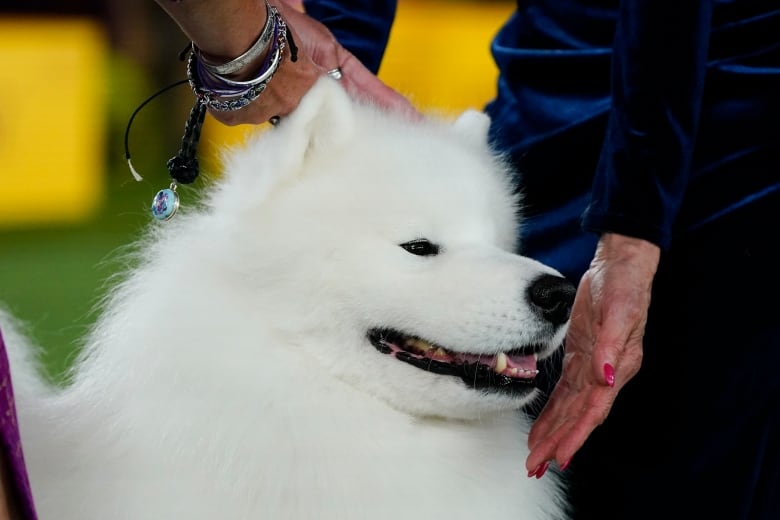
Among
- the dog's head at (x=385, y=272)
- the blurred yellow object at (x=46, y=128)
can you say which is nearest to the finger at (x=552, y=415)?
the dog's head at (x=385, y=272)

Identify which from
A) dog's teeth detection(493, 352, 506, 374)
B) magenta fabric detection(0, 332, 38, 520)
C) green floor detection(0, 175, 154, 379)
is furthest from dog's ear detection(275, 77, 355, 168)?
green floor detection(0, 175, 154, 379)

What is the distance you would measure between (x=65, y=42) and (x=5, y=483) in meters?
3.50

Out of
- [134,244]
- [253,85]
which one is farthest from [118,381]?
[253,85]

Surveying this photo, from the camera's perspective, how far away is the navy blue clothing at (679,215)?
5.13 ft

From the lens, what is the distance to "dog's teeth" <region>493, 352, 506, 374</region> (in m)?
1.41

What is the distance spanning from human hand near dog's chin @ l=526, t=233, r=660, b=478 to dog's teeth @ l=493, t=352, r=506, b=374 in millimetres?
155

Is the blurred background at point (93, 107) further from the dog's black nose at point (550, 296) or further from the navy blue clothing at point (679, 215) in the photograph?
the dog's black nose at point (550, 296)

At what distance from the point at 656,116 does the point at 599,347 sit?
0.38 m

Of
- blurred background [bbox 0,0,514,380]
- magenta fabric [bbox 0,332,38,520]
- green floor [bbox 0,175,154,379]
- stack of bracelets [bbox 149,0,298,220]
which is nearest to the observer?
magenta fabric [bbox 0,332,38,520]

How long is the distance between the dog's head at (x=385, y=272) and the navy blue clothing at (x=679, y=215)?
29cm

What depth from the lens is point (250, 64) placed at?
1449 millimetres

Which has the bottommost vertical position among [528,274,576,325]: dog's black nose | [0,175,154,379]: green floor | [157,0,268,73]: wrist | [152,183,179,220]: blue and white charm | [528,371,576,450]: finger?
[0,175,154,379]: green floor

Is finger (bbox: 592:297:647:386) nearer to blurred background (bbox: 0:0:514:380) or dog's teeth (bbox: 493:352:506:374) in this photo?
dog's teeth (bbox: 493:352:506:374)

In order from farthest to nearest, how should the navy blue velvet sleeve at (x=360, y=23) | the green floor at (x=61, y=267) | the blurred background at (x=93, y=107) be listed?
the blurred background at (x=93, y=107)
the green floor at (x=61, y=267)
the navy blue velvet sleeve at (x=360, y=23)
